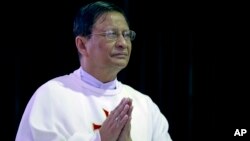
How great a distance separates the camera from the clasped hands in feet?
7.61

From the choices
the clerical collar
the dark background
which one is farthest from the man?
the dark background

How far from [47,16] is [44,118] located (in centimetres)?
127

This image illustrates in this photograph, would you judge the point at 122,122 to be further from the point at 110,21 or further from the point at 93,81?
the point at 110,21

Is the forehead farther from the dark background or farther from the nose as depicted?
the dark background

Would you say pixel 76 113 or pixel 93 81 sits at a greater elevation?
pixel 93 81

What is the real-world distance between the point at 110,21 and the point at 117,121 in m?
0.70

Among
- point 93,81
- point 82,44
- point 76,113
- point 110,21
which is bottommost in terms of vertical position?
point 76,113

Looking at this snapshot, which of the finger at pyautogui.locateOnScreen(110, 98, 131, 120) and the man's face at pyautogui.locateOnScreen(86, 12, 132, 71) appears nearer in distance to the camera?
the finger at pyautogui.locateOnScreen(110, 98, 131, 120)

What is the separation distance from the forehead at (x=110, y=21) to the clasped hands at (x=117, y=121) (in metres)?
0.59

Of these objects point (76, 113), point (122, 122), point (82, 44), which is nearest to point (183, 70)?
point (82, 44)

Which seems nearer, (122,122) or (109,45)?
(122,122)

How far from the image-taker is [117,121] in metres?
2.34

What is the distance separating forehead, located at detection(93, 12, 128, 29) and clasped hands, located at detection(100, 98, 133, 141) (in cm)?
59

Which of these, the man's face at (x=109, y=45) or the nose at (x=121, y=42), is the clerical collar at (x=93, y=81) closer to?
the man's face at (x=109, y=45)
